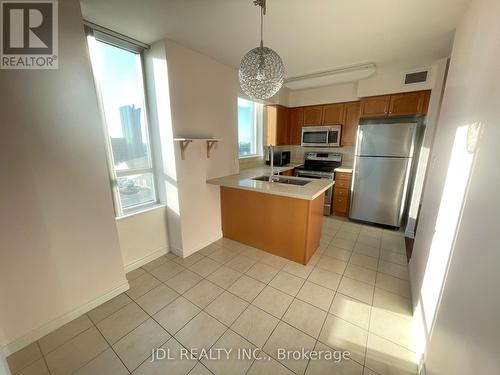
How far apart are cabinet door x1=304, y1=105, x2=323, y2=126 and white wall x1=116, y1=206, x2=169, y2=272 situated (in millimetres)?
3210

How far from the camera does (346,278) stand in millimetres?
2168

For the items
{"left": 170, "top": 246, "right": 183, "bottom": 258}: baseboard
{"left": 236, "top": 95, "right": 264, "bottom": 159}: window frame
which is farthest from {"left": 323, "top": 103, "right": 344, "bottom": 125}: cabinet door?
{"left": 170, "top": 246, "right": 183, "bottom": 258}: baseboard

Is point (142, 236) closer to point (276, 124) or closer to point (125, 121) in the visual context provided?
point (125, 121)

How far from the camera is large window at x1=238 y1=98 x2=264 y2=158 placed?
375cm

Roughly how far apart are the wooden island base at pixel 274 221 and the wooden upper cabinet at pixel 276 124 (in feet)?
5.71

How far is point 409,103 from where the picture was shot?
2982 millimetres

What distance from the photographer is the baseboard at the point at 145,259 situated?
7.55 ft

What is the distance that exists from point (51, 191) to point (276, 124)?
3.45m

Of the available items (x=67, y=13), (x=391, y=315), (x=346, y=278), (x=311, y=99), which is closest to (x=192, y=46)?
(x=67, y=13)

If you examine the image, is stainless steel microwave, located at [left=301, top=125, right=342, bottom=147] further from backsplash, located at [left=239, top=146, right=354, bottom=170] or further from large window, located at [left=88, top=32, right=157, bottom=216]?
large window, located at [left=88, top=32, right=157, bottom=216]

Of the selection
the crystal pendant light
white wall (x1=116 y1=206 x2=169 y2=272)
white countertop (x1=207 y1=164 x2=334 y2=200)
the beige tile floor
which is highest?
the crystal pendant light

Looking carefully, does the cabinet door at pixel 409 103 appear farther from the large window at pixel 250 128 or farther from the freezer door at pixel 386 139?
the large window at pixel 250 128

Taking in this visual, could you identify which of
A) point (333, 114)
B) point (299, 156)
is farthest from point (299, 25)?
point (299, 156)

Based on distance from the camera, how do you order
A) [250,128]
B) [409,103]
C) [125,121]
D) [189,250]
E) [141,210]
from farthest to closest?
[250,128], [409,103], [189,250], [141,210], [125,121]
